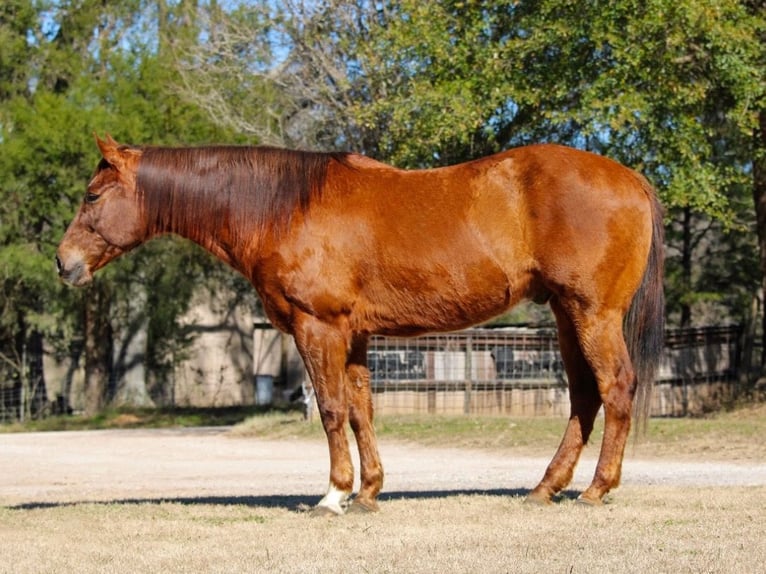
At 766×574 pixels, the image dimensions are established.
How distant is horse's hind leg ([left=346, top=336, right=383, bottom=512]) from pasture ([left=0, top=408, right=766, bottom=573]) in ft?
0.63

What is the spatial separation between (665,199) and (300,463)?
6561 millimetres

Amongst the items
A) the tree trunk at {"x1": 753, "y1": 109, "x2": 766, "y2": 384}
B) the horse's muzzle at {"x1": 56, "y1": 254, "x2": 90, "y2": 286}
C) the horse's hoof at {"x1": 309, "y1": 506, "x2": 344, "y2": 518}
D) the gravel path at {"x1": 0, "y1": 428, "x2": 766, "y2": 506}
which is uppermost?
the tree trunk at {"x1": 753, "y1": 109, "x2": 766, "y2": 384}

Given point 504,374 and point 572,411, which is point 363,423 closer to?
point 572,411

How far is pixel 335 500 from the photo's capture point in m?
→ 7.62

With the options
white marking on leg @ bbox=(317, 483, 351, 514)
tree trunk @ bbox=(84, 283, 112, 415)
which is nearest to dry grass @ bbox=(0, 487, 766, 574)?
white marking on leg @ bbox=(317, 483, 351, 514)

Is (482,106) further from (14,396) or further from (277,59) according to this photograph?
(14,396)

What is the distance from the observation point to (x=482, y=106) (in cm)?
1596

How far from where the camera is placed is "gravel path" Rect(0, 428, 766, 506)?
32.8 ft

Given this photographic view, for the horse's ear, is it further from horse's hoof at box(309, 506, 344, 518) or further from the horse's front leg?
horse's hoof at box(309, 506, 344, 518)

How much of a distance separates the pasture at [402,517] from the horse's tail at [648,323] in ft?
2.62

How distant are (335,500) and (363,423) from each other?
2.01 feet

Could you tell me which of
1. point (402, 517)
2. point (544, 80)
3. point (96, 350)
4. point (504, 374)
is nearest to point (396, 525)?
point (402, 517)

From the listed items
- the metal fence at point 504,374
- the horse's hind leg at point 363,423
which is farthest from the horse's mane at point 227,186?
the metal fence at point 504,374

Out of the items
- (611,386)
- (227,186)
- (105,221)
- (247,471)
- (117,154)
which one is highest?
(117,154)
